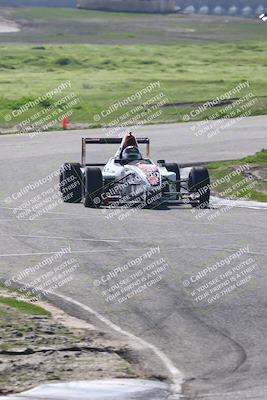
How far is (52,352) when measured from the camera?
15102 mm

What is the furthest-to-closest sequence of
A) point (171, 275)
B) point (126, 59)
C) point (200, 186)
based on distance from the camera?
1. point (126, 59)
2. point (200, 186)
3. point (171, 275)

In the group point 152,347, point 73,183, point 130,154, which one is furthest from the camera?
point 130,154

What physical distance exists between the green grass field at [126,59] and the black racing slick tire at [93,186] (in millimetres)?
20193

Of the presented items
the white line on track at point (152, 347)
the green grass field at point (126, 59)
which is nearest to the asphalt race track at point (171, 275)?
the white line on track at point (152, 347)

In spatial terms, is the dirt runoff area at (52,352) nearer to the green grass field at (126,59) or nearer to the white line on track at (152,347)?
the white line on track at (152,347)

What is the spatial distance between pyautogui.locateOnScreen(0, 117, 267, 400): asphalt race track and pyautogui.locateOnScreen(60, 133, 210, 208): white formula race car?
0.34 m

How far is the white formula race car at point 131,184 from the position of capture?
27562 millimetres

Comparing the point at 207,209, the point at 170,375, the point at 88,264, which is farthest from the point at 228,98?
the point at 170,375

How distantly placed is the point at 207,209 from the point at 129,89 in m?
30.5

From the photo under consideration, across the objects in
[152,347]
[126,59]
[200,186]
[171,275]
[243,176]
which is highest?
[126,59]

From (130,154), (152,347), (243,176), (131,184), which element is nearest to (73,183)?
(130,154)

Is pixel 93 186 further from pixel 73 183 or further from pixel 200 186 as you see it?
pixel 200 186

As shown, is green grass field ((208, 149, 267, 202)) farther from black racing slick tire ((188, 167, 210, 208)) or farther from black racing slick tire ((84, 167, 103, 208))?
black racing slick tire ((84, 167, 103, 208))

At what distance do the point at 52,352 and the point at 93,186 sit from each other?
12844 mm
